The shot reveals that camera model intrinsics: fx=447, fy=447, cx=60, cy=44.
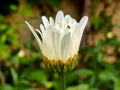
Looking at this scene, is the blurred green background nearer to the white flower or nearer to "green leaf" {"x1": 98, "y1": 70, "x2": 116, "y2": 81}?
"green leaf" {"x1": 98, "y1": 70, "x2": 116, "y2": 81}

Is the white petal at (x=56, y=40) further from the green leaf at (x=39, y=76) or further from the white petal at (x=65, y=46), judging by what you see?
the green leaf at (x=39, y=76)

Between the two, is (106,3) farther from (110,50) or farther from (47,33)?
(47,33)

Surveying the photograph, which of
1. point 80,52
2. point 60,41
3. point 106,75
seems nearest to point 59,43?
point 60,41

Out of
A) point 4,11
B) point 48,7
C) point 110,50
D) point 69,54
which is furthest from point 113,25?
point 69,54

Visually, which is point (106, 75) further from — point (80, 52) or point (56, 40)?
point (56, 40)

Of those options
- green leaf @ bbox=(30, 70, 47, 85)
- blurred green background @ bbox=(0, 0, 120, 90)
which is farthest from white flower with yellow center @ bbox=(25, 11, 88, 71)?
green leaf @ bbox=(30, 70, 47, 85)

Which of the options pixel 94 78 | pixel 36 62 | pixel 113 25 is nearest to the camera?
pixel 94 78
